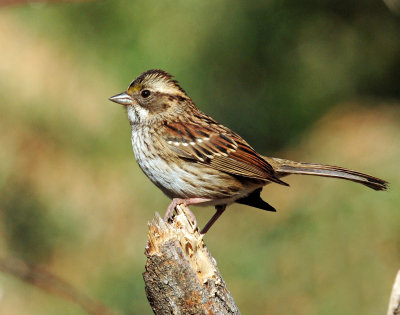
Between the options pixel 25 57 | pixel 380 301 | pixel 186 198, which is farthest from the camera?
pixel 25 57

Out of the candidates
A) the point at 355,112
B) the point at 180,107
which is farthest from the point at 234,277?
the point at 355,112

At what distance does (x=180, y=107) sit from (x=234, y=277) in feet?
6.86

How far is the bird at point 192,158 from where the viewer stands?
4.39 meters

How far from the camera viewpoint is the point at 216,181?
176 inches

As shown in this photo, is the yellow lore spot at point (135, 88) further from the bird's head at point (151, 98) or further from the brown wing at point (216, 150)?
the brown wing at point (216, 150)

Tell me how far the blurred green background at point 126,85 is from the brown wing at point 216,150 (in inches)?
92.0

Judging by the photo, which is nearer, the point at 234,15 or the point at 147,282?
the point at 147,282

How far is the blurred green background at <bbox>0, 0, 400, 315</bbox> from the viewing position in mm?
7371

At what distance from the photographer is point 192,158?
14.7 ft

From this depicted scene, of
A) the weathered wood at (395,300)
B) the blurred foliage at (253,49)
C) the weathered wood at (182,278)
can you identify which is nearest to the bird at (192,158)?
the weathered wood at (182,278)

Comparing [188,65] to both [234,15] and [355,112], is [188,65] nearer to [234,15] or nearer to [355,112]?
[234,15]

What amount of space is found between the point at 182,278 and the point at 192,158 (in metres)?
1.48

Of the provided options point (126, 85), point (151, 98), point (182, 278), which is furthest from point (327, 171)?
point (126, 85)

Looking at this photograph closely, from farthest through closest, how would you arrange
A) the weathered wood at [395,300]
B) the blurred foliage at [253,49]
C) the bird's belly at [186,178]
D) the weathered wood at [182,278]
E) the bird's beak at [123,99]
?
the blurred foliage at [253,49], the bird's beak at [123,99], the bird's belly at [186,178], the weathered wood at [182,278], the weathered wood at [395,300]
